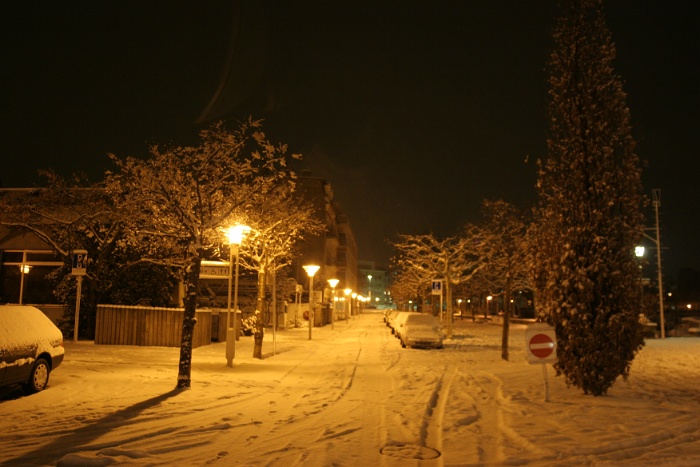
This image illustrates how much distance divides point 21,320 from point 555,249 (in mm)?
10457

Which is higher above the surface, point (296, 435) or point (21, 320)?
point (21, 320)

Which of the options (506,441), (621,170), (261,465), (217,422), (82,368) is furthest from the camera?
(82,368)

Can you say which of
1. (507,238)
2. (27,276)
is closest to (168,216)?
(507,238)

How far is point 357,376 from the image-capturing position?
50.3ft

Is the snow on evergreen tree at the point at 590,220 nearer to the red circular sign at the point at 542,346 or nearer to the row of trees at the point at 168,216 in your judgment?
the red circular sign at the point at 542,346

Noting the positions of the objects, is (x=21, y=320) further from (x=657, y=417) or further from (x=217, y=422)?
(x=657, y=417)

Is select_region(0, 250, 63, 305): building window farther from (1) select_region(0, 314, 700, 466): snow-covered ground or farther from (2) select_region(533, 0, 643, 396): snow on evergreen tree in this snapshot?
(2) select_region(533, 0, 643, 396): snow on evergreen tree

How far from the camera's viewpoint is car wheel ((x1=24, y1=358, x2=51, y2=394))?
36.7 ft

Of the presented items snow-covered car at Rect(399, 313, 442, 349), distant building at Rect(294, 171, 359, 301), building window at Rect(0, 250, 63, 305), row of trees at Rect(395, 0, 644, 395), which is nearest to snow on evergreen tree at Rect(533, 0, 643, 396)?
row of trees at Rect(395, 0, 644, 395)

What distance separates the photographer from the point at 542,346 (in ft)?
36.2

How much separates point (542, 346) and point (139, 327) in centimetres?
1610

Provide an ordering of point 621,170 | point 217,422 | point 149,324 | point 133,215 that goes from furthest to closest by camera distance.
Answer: point 149,324, point 133,215, point 621,170, point 217,422

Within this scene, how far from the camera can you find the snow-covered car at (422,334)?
25203 mm

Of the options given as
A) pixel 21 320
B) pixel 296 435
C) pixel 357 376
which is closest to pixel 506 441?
pixel 296 435
